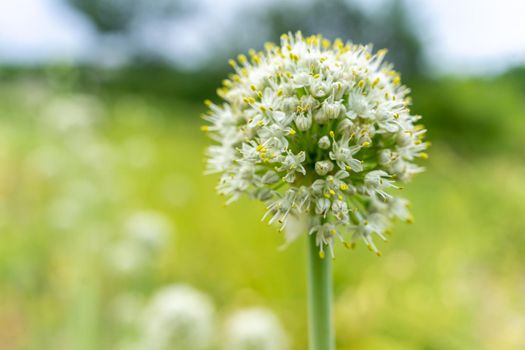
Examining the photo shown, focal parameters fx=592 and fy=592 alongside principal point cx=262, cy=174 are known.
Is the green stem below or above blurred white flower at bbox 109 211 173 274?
below

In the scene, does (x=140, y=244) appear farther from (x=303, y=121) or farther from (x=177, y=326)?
(x=303, y=121)

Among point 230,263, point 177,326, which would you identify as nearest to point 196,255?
point 230,263

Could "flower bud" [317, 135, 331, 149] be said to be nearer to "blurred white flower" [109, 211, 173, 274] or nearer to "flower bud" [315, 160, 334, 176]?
"flower bud" [315, 160, 334, 176]

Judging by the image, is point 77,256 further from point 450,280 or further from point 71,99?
point 450,280

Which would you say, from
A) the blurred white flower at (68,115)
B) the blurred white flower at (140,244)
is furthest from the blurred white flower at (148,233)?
the blurred white flower at (68,115)

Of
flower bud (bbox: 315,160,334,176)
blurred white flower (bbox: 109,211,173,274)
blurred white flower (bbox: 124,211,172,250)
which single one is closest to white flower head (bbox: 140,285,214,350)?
blurred white flower (bbox: 109,211,173,274)
